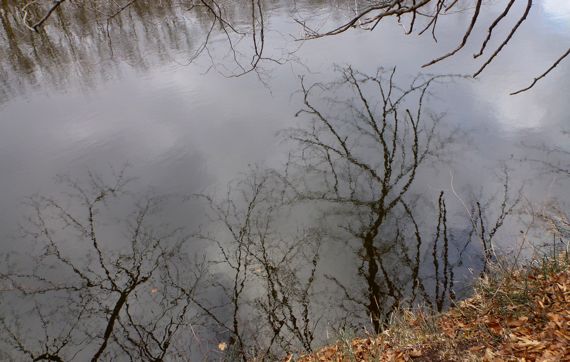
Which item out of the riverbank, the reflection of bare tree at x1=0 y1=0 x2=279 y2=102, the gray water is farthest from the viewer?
the reflection of bare tree at x1=0 y1=0 x2=279 y2=102

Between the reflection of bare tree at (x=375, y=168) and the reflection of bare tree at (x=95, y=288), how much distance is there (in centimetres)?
281

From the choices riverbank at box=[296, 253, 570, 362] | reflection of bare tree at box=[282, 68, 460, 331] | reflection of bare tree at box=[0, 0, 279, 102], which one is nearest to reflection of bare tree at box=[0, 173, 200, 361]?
riverbank at box=[296, 253, 570, 362]

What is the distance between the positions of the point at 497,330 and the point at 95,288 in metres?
6.08

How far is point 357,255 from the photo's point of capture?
7219 mm

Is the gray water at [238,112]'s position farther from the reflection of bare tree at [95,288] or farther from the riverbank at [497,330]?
the riverbank at [497,330]

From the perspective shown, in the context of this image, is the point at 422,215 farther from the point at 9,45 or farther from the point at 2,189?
the point at 9,45

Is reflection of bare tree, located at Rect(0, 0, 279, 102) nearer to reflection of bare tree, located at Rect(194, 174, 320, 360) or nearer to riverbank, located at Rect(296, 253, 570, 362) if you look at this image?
reflection of bare tree, located at Rect(194, 174, 320, 360)

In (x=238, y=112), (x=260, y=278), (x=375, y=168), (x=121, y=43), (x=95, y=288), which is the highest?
(x=121, y=43)

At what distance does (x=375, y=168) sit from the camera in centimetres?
885

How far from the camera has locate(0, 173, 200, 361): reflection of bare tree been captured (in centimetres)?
621

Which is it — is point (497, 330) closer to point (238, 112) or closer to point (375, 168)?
point (375, 168)

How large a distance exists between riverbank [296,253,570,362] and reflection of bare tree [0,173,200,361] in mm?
2566

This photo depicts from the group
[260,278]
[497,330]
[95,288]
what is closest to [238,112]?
[260,278]

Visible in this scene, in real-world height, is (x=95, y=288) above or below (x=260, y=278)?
above
